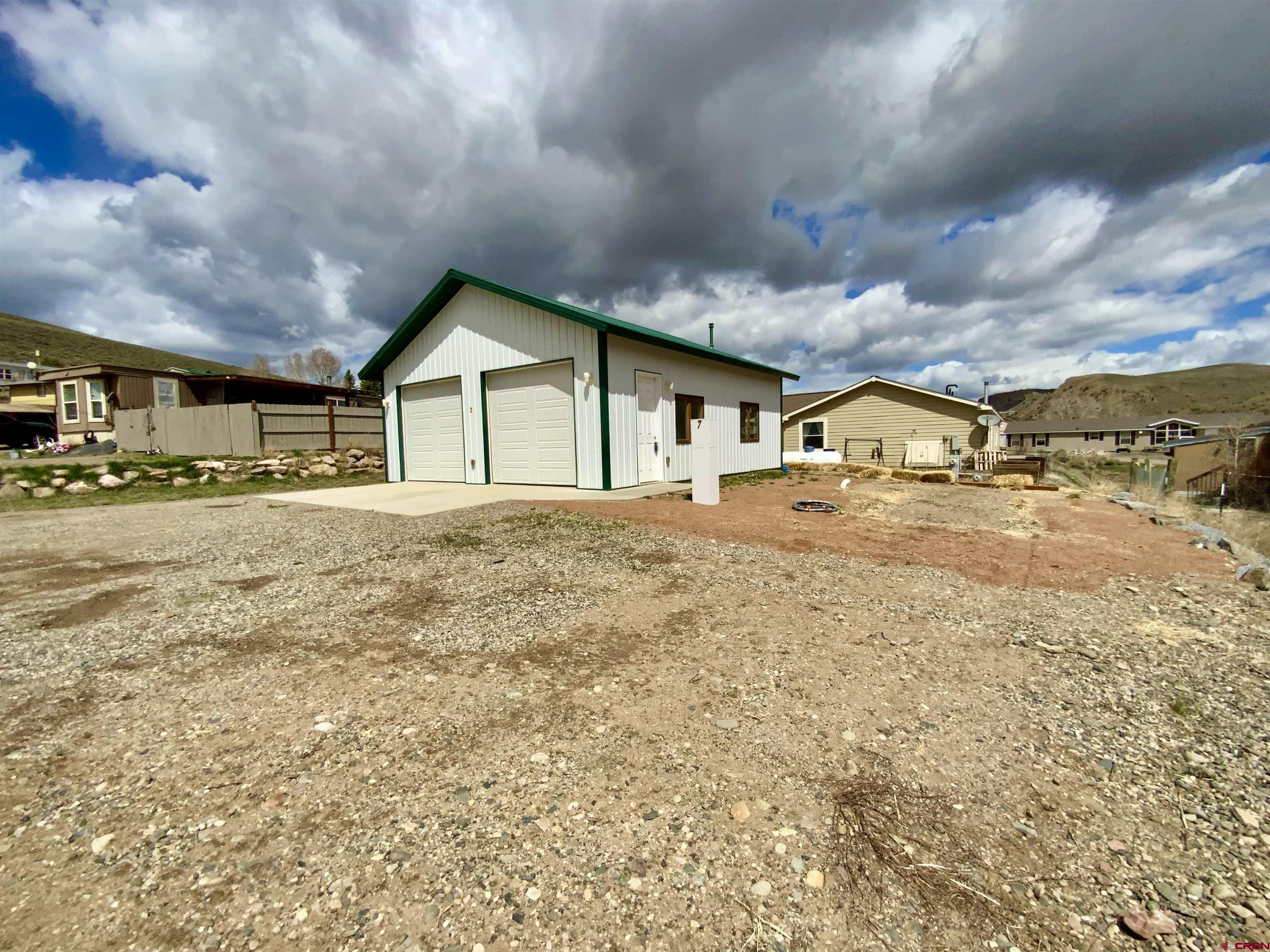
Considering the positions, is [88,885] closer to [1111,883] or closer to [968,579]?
[1111,883]

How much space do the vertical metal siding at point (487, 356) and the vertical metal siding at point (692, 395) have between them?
0.46 metres

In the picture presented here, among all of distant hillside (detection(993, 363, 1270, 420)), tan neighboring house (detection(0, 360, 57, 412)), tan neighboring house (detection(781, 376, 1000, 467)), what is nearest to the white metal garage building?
tan neighboring house (detection(781, 376, 1000, 467))

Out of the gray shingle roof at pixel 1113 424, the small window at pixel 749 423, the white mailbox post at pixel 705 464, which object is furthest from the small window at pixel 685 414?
the gray shingle roof at pixel 1113 424

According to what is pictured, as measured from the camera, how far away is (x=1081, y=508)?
969 cm

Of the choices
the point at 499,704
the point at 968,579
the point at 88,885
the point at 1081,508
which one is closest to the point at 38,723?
the point at 88,885

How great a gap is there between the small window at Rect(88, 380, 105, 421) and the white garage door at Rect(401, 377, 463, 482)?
765 inches

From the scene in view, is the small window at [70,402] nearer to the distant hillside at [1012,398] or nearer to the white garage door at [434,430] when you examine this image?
the white garage door at [434,430]

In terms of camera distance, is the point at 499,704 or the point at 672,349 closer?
the point at 499,704

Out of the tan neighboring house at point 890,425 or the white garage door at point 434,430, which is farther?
the tan neighboring house at point 890,425

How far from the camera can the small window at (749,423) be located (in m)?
15.4

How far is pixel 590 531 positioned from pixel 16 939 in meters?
5.40

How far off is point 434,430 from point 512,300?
4.25 metres

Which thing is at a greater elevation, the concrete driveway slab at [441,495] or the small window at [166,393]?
the small window at [166,393]

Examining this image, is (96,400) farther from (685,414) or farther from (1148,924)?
(1148,924)
